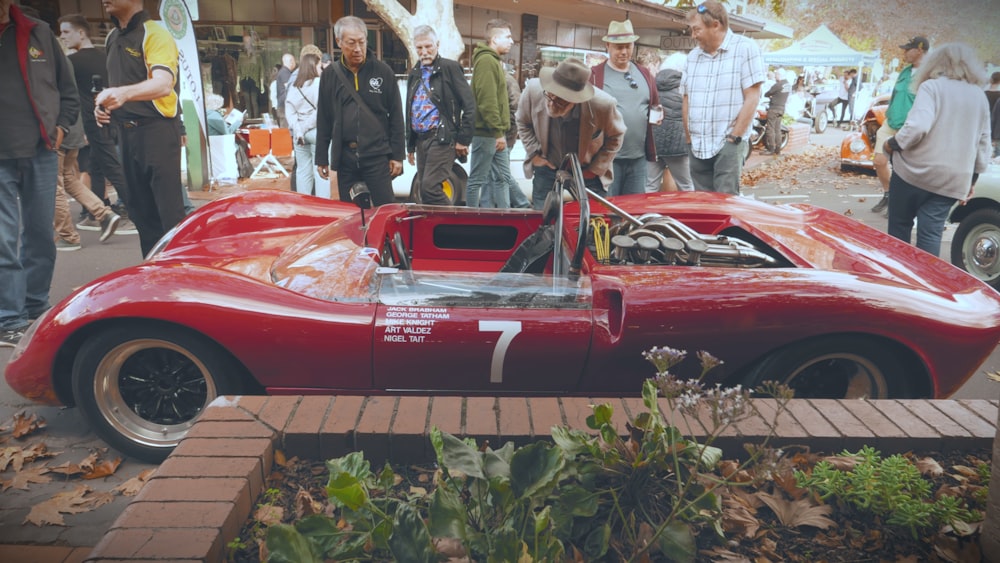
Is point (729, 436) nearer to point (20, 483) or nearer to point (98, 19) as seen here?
point (20, 483)

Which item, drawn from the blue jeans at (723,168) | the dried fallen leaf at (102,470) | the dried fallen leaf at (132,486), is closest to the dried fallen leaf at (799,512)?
the dried fallen leaf at (132,486)

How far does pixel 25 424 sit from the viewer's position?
10.3ft

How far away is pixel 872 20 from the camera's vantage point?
2.93 meters

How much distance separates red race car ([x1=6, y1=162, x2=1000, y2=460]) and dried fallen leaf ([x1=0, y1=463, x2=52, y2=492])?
278 mm

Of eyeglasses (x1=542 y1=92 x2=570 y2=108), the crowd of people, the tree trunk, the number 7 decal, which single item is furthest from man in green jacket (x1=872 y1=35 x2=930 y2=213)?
A: the number 7 decal

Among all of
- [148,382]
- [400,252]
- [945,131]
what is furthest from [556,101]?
[148,382]

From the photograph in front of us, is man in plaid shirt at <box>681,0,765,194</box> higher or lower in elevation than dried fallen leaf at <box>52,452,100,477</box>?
higher

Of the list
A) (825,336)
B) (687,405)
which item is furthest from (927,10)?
(687,405)

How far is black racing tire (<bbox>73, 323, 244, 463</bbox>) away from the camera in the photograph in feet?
8.63

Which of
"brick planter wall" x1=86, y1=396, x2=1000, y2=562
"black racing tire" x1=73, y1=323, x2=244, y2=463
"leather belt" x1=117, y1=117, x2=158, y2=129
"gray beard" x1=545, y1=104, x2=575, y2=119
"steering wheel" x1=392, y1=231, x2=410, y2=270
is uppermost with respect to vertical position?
"gray beard" x1=545, y1=104, x2=575, y2=119

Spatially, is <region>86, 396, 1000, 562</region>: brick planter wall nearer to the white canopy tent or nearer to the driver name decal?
the driver name decal

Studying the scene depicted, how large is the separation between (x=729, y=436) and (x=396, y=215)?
2.16 meters

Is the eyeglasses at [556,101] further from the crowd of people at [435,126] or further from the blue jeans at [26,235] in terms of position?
the blue jeans at [26,235]

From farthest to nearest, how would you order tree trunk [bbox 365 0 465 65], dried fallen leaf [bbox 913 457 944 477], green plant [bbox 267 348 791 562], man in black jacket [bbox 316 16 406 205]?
tree trunk [bbox 365 0 465 65] < man in black jacket [bbox 316 16 406 205] < dried fallen leaf [bbox 913 457 944 477] < green plant [bbox 267 348 791 562]
